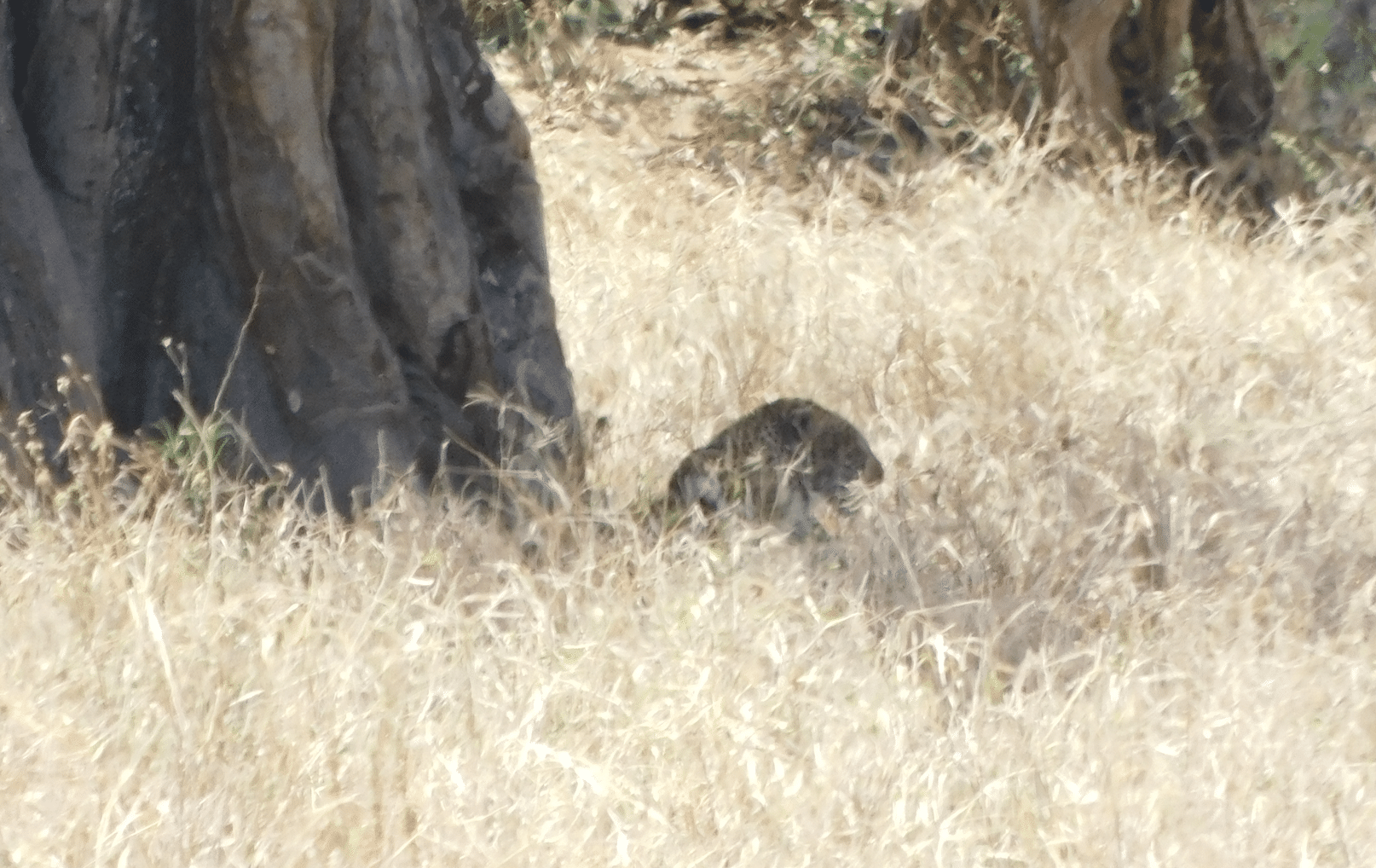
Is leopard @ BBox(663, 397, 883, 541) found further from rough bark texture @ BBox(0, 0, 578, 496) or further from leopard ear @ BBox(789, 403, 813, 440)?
rough bark texture @ BBox(0, 0, 578, 496)

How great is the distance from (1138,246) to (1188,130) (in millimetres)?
1554

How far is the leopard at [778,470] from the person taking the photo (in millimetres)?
4109

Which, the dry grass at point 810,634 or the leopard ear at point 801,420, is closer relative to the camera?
the dry grass at point 810,634

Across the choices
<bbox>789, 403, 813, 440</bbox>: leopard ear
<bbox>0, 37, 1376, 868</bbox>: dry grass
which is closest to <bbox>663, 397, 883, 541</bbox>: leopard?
<bbox>789, 403, 813, 440</bbox>: leopard ear

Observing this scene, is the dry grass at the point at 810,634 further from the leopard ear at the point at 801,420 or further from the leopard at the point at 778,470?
the leopard ear at the point at 801,420

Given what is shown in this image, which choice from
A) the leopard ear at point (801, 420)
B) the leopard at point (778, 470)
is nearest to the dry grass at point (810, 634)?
the leopard at point (778, 470)

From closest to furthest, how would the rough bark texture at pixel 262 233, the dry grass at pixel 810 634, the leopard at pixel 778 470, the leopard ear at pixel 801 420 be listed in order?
the dry grass at pixel 810 634 < the rough bark texture at pixel 262 233 < the leopard at pixel 778 470 < the leopard ear at pixel 801 420

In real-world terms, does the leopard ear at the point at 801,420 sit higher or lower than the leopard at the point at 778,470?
higher

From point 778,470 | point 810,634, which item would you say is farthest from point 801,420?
point 810,634

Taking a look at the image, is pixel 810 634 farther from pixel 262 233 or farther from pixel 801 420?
pixel 262 233

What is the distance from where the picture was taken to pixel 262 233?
3920 millimetres

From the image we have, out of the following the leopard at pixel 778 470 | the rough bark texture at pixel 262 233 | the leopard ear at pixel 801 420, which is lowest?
the leopard at pixel 778 470

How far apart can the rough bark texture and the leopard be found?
0.33 meters

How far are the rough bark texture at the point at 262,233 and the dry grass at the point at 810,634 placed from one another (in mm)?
313
